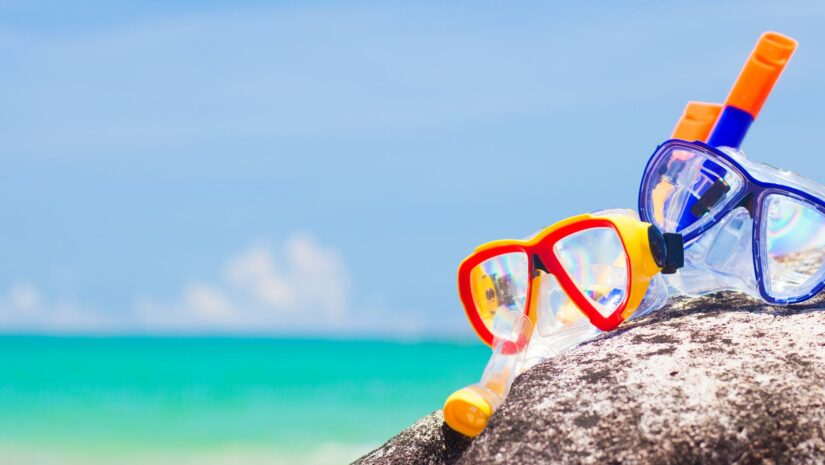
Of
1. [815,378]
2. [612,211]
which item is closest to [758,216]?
[612,211]

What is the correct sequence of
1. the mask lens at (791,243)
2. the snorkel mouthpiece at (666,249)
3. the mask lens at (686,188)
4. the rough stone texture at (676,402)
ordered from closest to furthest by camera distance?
the rough stone texture at (676,402) < the snorkel mouthpiece at (666,249) < the mask lens at (791,243) < the mask lens at (686,188)

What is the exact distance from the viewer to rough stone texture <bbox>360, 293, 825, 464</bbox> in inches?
91.2

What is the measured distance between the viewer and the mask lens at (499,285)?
337 cm

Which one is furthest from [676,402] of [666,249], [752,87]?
[752,87]

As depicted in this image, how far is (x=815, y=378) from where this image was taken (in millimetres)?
2502

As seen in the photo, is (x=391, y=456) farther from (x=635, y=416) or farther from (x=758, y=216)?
(x=758, y=216)

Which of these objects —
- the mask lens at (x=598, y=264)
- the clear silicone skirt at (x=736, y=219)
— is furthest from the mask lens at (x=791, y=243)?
the mask lens at (x=598, y=264)

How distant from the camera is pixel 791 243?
11.4 feet

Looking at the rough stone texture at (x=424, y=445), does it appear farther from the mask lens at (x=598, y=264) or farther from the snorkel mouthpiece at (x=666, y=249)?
the snorkel mouthpiece at (x=666, y=249)

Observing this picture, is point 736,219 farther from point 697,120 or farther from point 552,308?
point 552,308

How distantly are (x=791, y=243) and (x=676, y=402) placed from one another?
1333mm

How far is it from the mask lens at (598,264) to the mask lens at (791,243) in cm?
54

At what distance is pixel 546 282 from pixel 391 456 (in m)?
0.84

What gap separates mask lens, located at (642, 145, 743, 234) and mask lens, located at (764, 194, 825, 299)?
17cm
